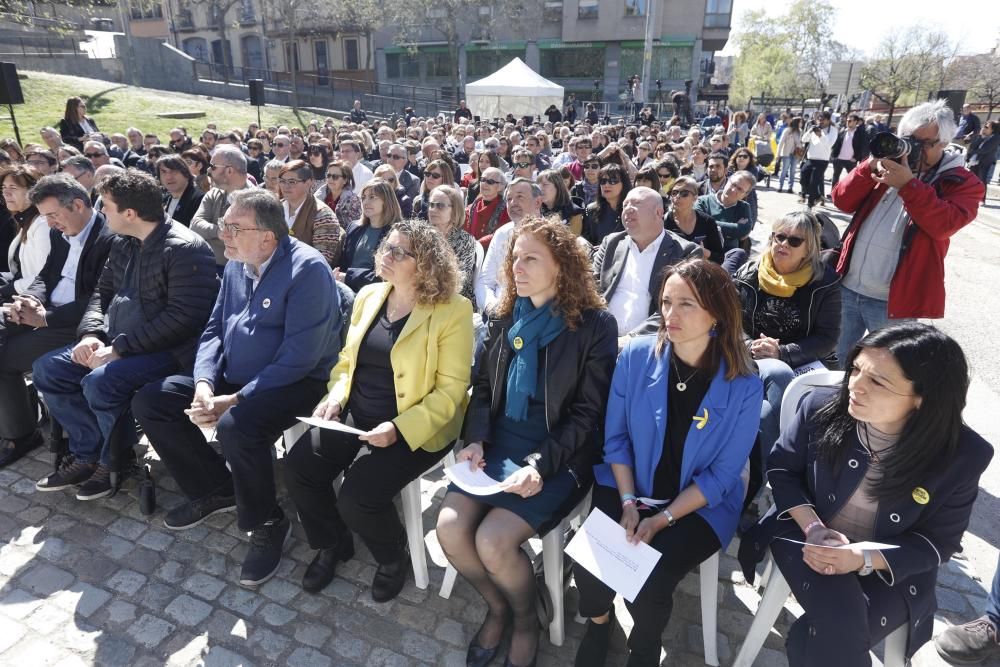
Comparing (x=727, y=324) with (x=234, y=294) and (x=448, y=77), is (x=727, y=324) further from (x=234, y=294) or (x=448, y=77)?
(x=448, y=77)

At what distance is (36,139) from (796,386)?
21.3 metres

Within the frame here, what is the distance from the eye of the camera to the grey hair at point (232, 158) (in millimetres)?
5359

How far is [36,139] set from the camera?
1694 centimetres

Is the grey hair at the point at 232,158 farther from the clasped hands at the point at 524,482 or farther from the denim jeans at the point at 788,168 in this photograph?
the denim jeans at the point at 788,168

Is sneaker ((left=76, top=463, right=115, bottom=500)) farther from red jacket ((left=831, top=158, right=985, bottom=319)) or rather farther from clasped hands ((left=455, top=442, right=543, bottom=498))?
red jacket ((left=831, top=158, right=985, bottom=319))

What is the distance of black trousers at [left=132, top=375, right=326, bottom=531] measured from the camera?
9.80ft

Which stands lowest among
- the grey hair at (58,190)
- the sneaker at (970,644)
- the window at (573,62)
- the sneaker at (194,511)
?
the sneaker at (194,511)

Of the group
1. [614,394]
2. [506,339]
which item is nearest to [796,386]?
[614,394]

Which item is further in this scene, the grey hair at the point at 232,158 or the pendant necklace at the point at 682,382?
the grey hair at the point at 232,158

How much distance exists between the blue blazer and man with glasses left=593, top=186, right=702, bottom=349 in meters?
1.22

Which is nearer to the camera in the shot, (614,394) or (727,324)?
(727,324)

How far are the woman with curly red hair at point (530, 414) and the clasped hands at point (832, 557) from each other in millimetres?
941

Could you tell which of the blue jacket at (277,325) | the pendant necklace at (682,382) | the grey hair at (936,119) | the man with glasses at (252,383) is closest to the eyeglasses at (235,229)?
the man with glasses at (252,383)

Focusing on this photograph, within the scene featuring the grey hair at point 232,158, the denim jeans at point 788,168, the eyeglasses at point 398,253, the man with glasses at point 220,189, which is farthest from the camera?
the denim jeans at point 788,168
